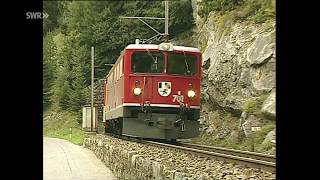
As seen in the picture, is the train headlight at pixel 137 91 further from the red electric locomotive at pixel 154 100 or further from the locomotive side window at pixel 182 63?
the locomotive side window at pixel 182 63

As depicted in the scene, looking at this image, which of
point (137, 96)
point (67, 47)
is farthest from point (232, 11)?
point (137, 96)

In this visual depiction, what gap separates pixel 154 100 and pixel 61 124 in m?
4.88

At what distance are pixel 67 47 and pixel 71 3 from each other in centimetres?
62

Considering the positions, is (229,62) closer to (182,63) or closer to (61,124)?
(182,63)

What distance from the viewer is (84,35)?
15.7 feet

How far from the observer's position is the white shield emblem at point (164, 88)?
877 centimetres

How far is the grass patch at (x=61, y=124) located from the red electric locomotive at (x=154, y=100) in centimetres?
332

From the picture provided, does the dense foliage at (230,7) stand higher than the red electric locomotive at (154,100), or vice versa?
the dense foliage at (230,7)

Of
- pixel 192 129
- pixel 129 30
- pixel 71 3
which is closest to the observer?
pixel 71 3

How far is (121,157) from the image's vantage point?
21.9 feet

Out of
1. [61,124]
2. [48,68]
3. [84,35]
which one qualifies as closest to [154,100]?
[84,35]

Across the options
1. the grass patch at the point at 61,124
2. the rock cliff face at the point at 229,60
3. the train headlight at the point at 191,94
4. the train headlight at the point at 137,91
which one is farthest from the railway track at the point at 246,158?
the train headlight at the point at 137,91
